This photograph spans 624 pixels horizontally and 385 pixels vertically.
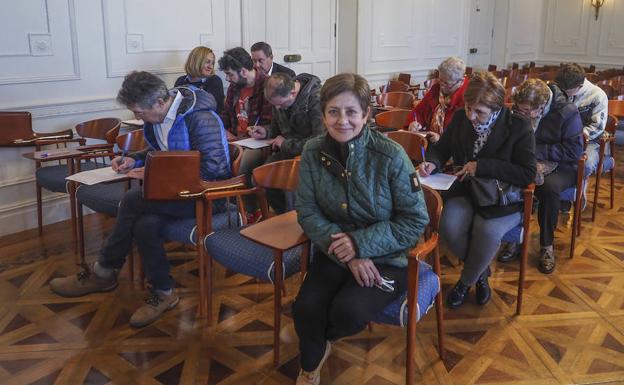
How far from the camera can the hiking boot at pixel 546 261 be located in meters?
3.43

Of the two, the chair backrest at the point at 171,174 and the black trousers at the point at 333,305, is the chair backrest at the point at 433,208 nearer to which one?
the black trousers at the point at 333,305

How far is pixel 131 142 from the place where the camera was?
347 cm

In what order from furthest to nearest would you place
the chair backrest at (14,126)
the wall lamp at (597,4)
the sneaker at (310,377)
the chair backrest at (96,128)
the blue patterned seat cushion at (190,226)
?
the wall lamp at (597,4) < the chair backrest at (96,128) < the chair backrest at (14,126) < the blue patterned seat cushion at (190,226) < the sneaker at (310,377)

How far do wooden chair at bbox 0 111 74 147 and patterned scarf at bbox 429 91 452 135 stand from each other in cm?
273

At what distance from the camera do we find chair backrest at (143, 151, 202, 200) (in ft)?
8.32

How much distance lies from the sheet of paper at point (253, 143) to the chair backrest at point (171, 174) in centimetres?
101

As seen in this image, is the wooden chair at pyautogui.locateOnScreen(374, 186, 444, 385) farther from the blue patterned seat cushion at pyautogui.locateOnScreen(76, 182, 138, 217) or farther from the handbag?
the blue patterned seat cushion at pyautogui.locateOnScreen(76, 182, 138, 217)

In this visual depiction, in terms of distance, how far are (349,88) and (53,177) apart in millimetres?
2502

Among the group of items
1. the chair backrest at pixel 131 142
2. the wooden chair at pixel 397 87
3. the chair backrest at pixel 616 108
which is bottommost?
the chair backrest at pixel 131 142


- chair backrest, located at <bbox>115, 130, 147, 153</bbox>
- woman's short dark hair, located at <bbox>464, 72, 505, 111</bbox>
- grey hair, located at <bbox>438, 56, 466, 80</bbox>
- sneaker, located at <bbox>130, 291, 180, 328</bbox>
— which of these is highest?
grey hair, located at <bbox>438, 56, 466, 80</bbox>

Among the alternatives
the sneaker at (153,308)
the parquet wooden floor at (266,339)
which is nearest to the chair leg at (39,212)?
the parquet wooden floor at (266,339)

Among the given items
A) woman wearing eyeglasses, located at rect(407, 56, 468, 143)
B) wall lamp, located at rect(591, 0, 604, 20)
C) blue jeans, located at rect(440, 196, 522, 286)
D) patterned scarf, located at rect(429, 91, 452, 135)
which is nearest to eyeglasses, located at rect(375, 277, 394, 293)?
blue jeans, located at rect(440, 196, 522, 286)

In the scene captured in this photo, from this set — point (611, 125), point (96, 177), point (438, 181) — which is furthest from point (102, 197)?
point (611, 125)

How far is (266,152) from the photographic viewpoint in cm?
393
